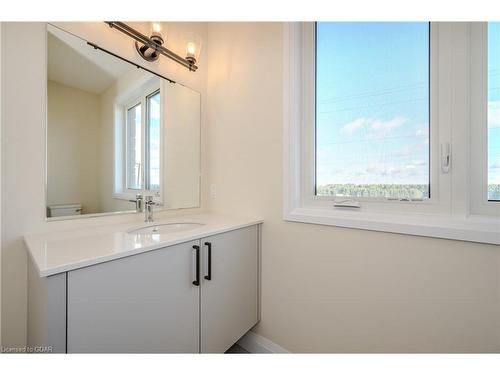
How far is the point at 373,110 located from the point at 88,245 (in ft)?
4.55

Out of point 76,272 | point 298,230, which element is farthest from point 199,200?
point 76,272

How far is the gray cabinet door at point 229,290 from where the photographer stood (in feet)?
3.37

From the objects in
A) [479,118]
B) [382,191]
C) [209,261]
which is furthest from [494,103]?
[209,261]

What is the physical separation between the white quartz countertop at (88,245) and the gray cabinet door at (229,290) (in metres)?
0.12

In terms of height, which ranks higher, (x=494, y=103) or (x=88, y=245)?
(x=494, y=103)

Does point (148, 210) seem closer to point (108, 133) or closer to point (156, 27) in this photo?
point (108, 133)

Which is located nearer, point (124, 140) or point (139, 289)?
point (139, 289)

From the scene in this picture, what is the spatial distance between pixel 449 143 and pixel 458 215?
30 centimetres

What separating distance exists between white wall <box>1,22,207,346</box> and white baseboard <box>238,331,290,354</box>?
1099 millimetres

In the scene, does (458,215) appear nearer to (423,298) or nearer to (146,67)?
(423,298)

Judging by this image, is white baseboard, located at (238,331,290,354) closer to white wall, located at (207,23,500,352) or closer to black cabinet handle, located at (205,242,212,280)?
white wall, located at (207,23,500,352)

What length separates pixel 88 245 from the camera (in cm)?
79

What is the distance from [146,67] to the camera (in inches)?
51.1

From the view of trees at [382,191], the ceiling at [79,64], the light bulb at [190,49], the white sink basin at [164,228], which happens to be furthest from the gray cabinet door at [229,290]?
the light bulb at [190,49]
